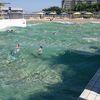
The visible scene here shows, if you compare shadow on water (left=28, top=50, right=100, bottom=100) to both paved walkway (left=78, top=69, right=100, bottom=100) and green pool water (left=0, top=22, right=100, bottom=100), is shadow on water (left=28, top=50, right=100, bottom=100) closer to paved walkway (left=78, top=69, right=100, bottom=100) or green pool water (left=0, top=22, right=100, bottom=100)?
green pool water (left=0, top=22, right=100, bottom=100)

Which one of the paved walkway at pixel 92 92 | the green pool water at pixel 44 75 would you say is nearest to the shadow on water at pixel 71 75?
the green pool water at pixel 44 75

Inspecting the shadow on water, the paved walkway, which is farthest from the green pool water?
the paved walkway

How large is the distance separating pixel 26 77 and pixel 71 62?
393 cm

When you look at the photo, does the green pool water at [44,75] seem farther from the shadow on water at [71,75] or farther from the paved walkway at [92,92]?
the paved walkway at [92,92]

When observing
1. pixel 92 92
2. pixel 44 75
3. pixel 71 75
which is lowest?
pixel 44 75

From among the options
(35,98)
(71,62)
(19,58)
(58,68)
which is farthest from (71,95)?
(19,58)

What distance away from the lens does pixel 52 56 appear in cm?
1998

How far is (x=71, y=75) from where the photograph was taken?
14.7 meters

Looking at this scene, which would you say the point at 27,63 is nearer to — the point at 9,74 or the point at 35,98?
the point at 9,74

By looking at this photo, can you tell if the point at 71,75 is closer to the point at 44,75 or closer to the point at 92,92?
the point at 44,75

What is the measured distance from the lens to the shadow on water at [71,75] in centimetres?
1191

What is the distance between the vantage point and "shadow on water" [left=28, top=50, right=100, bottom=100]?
11914mm

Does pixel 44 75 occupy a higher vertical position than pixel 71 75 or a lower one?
lower

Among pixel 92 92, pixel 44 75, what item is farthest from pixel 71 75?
pixel 92 92
